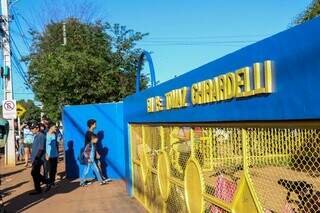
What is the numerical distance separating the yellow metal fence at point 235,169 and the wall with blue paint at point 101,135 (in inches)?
259

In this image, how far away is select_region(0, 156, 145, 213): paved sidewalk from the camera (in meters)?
10.8

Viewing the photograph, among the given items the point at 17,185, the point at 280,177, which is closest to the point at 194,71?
the point at 280,177

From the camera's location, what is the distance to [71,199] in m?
12.1

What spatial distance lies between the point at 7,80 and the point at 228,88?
20420mm

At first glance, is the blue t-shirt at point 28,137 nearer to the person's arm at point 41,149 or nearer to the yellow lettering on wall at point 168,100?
the person's arm at point 41,149

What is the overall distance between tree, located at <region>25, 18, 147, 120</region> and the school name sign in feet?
41.0

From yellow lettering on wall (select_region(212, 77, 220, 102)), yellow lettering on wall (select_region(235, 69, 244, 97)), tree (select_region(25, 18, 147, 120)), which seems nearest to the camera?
yellow lettering on wall (select_region(235, 69, 244, 97))

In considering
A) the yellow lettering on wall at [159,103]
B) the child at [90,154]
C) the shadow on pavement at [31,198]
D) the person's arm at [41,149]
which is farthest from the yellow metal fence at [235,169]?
the child at [90,154]

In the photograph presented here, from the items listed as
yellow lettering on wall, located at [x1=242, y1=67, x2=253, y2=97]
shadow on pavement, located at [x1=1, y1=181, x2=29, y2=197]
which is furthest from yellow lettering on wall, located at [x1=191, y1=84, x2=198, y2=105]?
shadow on pavement, located at [x1=1, y1=181, x2=29, y2=197]

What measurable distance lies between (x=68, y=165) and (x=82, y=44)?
285 inches

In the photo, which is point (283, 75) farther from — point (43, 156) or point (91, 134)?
point (91, 134)

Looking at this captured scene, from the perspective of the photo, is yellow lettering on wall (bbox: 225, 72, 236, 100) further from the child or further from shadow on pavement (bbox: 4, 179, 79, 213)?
the child

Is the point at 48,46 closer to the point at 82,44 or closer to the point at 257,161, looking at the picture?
the point at 82,44

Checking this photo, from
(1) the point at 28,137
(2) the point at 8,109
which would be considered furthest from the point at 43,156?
(2) the point at 8,109
